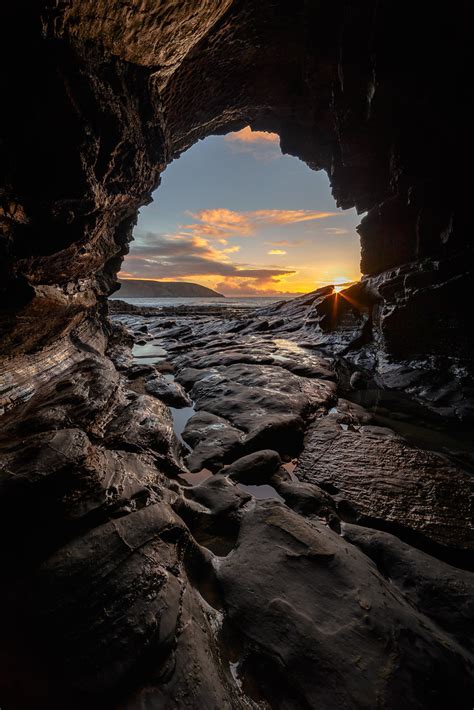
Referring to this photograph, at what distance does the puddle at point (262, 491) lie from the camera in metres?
3.16

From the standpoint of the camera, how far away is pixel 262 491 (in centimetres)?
326

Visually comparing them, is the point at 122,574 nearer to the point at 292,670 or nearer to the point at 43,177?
the point at 292,670

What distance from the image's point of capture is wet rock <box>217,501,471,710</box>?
60.3 inches

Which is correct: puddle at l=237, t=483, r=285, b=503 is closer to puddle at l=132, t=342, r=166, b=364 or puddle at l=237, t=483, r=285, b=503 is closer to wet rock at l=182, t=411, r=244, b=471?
wet rock at l=182, t=411, r=244, b=471

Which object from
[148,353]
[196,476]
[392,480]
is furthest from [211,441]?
[148,353]

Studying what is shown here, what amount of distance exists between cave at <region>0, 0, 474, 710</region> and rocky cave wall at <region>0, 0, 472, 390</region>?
39mm

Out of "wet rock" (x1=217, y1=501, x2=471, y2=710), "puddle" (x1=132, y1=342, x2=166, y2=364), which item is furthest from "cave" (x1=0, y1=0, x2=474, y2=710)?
"puddle" (x1=132, y1=342, x2=166, y2=364)

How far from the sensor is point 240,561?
2227 millimetres

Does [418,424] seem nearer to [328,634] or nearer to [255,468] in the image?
[255,468]

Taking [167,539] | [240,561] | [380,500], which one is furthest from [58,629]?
[380,500]

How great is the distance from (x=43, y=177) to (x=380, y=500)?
563cm

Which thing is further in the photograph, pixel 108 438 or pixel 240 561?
pixel 108 438

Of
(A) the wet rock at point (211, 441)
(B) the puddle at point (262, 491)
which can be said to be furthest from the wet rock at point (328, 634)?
(A) the wet rock at point (211, 441)

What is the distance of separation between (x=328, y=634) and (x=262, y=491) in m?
1.56
